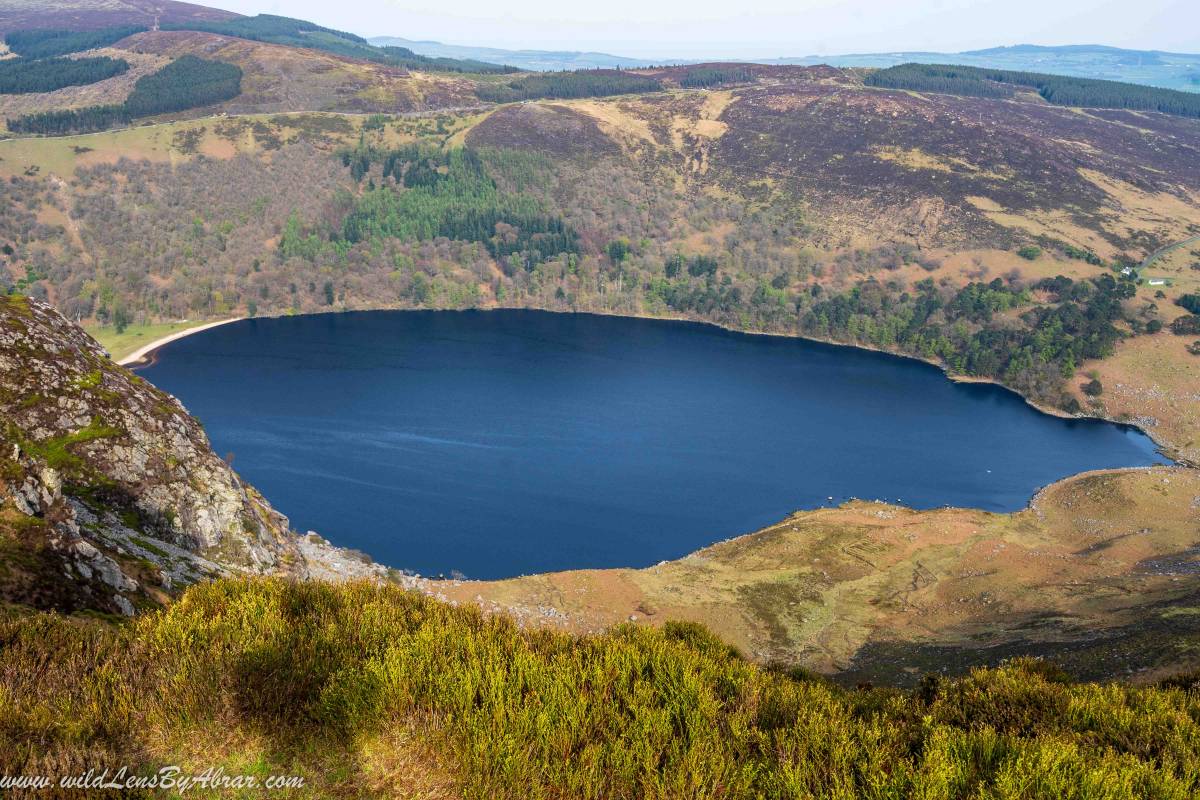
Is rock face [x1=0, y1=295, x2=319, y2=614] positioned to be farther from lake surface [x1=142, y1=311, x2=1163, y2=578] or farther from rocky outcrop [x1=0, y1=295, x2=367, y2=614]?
lake surface [x1=142, y1=311, x2=1163, y2=578]

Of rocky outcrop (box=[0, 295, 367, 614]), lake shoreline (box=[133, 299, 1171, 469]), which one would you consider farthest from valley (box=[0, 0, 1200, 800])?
lake shoreline (box=[133, 299, 1171, 469])

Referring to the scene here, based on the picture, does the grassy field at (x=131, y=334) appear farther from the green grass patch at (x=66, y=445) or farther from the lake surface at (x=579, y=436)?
the green grass patch at (x=66, y=445)

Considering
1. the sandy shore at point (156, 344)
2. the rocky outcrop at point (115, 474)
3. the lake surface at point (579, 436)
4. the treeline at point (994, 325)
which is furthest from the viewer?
the treeline at point (994, 325)

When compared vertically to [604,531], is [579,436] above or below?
above

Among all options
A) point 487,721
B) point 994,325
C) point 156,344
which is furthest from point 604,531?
point 994,325

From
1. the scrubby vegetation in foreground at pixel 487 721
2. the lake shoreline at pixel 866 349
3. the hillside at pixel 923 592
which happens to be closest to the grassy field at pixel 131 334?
the lake shoreline at pixel 866 349

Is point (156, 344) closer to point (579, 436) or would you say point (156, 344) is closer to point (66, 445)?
point (579, 436)
